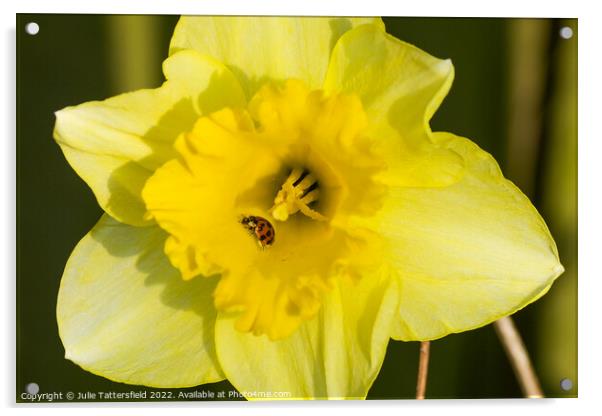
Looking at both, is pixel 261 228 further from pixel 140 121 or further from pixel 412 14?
pixel 412 14

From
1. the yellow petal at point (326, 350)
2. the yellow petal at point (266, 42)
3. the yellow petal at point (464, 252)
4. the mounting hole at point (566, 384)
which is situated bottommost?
the mounting hole at point (566, 384)

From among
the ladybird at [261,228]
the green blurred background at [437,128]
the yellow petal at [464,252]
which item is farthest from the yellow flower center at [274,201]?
the green blurred background at [437,128]

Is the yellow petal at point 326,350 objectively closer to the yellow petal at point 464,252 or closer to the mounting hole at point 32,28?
the yellow petal at point 464,252

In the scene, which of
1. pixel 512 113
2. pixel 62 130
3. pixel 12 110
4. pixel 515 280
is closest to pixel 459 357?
pixel 515 280

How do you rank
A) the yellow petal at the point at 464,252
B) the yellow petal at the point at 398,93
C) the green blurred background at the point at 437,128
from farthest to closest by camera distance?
1. the green blurred background at the point at 437,128
2. the yellow petal at the point at 464,252
3. the yellow petal at the point at 398,93

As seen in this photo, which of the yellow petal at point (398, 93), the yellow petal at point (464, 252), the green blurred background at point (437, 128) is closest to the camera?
the yellow petal at point (398, 93)

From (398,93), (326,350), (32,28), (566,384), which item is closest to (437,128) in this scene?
(398,93)

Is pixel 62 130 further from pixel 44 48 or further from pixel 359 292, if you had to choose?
pixel 359 292

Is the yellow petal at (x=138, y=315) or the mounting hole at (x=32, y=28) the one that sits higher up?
the mounting hole at (x=32, y=28)

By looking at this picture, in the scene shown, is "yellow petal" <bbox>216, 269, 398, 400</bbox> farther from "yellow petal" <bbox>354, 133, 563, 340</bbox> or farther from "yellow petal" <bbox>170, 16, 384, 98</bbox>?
"yellow petal" <bbox>170, 16, 384, 98</bbox>
